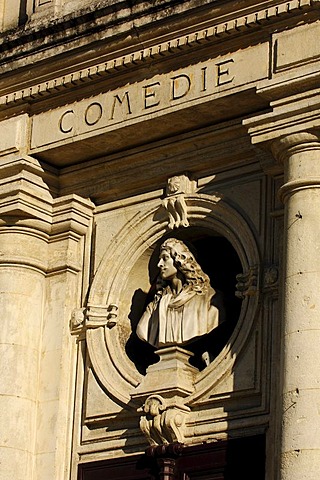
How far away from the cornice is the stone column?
1350mm

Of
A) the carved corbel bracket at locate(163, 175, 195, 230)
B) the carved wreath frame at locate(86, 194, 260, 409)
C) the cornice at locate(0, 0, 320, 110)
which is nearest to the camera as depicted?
the cornice at locate(0, 0, 320, 110)

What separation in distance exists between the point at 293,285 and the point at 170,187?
276 centimetres

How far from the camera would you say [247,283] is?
61.4 ft

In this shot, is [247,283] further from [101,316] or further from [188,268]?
[101,316]

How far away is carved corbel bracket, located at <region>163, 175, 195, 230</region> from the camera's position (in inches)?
768

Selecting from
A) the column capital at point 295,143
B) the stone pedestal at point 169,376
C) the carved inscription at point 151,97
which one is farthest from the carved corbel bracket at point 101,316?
the column capital at point 295,143

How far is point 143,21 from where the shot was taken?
62.9ft

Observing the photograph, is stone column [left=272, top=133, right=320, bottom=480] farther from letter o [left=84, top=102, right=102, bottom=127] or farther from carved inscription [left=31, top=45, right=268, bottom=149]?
letter o [left=84, top=102, right=102, bottom=127]

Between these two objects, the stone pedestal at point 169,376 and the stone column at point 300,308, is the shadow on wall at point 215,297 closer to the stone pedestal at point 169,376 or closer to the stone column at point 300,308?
the stone pedestal at point 169,376

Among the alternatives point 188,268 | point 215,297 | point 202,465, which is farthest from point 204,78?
point 202,465

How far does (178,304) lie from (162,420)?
1404 mm

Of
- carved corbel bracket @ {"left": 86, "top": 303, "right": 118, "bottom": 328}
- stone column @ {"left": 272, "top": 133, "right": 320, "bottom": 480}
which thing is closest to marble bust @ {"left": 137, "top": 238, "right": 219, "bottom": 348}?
carved corbel bracket @ {"left": 86, "top": 303, "right": 118, "bottom": 328}

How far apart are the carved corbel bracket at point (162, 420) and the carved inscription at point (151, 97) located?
3136mm

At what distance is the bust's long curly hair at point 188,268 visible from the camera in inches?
758
